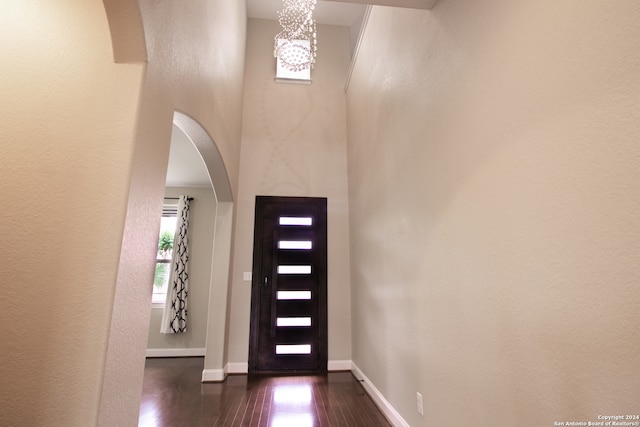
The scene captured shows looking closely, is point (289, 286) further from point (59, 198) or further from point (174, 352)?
point (59, 198)

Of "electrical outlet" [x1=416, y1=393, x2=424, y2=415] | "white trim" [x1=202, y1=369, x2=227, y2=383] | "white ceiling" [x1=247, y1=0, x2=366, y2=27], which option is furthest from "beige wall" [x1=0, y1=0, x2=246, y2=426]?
"white ceiling" [x1=247, y1=0, x2=366, y2=27]

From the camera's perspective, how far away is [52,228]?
1.19m

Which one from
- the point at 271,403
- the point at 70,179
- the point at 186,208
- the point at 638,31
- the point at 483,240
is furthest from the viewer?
the point at 186,208

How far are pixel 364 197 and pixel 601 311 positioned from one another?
2875 millimetres

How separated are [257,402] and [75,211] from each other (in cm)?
267

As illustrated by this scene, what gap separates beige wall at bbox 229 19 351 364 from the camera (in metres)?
4.29

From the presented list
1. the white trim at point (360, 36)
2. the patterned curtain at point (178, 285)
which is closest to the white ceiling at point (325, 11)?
the white trim at point (360, 36)

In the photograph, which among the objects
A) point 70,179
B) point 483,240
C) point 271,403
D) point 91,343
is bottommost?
point 271,403

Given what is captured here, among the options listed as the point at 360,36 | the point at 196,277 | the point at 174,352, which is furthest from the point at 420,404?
the point at 174,352

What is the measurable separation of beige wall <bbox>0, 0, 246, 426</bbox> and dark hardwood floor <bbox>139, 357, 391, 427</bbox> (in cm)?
160

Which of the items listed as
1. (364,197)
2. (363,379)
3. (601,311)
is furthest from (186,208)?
(601,311)

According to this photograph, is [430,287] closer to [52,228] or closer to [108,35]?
[52,228]

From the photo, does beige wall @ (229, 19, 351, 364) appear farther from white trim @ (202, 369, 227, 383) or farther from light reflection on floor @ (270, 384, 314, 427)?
light reflection on floor @ (270, 384, 314, 427)

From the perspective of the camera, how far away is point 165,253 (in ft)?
18.7
